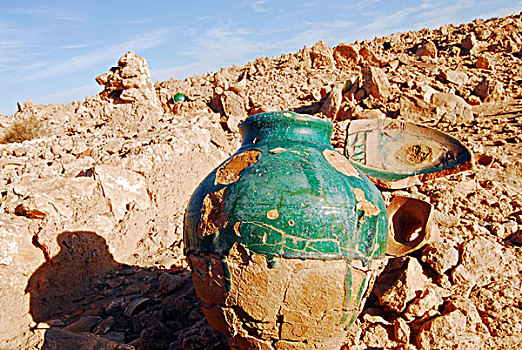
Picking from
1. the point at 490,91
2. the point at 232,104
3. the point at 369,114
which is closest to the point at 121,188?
the point at 232,104

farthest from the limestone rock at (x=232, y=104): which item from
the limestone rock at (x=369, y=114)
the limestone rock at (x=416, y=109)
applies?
the limestone rock at (x=416, y=109)

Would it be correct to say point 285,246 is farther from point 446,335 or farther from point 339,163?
point 446,335

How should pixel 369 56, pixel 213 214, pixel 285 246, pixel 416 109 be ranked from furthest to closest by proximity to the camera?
1. pixel 369 56
2. pixel 416 109
3. pixel 213 214
4. pixel 285 246

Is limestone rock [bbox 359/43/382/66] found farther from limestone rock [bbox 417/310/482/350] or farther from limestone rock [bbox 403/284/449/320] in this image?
limestone rock [bbox 417/310/482/350]

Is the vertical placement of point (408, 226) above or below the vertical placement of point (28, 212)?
below

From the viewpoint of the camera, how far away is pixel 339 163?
89.6 inches

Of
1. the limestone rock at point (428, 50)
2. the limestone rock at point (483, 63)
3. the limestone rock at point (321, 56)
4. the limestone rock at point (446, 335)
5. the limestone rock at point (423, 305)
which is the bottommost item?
the limestone rock at point (446, 335)

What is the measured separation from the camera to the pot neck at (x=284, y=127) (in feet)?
7.61

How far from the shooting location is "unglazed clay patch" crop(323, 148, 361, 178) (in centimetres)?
222

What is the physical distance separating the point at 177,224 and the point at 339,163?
2798 millimetres

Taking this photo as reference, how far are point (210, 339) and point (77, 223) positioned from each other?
2008 mm

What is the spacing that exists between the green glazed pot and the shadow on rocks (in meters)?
0.75

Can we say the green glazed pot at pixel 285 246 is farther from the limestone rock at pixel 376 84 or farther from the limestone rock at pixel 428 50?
the limestone rock at pixel 428 50

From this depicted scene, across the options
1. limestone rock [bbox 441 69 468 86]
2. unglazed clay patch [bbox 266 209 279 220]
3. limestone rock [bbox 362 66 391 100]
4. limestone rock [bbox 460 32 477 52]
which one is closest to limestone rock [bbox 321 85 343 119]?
limestone rock [bbox 362 66 391 100]
